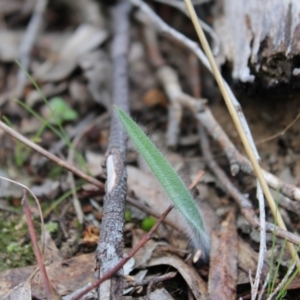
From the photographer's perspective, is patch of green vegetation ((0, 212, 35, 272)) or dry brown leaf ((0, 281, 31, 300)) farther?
patch of green vegetation ((0, 212, 35, 272))

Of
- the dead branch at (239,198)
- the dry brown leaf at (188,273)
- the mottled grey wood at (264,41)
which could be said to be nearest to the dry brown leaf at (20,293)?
the dry brown leaf at (188,273)

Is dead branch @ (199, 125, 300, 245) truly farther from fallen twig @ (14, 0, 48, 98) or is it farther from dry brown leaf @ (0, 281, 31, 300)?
fallen twig @ (14, 0, 48, 98)

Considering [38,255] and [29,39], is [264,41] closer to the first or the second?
[38,255]

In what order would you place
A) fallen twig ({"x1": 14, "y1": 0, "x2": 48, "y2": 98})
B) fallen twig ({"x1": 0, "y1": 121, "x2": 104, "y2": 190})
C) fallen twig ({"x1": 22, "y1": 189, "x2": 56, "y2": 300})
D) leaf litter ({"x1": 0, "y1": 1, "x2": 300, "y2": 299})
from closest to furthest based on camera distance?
fallen twig ({"x1": 22, "y1": 189, "x2": 56, "y2": 300}) → leaf litter ({"x1": 0, "y1": 1, "x2": 300, "y2": 299}) → fallen twig ({"x1": 0, "y1": 121, "x2": 104, "y2": 190}) → fallen twig ({"x1": 14, "y1": 0, "x2": 48, "y2": 98})

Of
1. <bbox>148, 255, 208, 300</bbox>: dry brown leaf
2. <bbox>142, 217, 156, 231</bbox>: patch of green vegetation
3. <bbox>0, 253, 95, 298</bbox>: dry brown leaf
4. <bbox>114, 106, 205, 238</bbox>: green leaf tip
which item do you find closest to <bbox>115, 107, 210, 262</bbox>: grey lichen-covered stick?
<bbox>114, 106, 205, 238</bbox>: green leaf tip

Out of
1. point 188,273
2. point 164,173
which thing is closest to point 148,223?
point 188,273

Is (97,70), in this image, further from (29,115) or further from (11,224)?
(11,224)

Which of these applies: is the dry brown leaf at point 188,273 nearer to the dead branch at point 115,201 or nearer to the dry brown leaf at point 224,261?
the dry brown leaf at point 224,261

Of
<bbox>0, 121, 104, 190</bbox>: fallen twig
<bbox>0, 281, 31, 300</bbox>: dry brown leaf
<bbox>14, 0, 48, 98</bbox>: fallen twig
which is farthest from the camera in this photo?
<bbox>14, 0, 48, 98</bbox>: fallen twig
